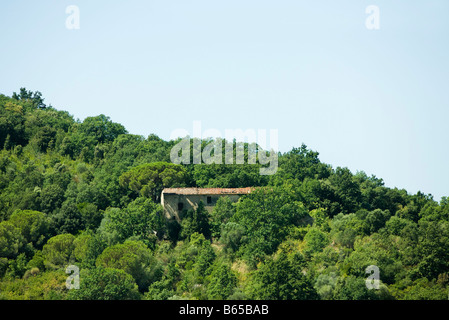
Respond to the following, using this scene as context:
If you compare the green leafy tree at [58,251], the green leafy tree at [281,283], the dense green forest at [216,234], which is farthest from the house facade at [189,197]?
the green leafy tree at [281,283]

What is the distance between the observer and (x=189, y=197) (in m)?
68.4

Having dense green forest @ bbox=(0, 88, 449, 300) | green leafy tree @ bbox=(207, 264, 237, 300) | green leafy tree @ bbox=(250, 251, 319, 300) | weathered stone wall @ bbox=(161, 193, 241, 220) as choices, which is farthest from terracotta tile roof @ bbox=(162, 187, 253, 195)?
green leafy tree @ bbox=(250, 251, 319, 300)

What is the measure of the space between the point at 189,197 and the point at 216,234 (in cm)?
449

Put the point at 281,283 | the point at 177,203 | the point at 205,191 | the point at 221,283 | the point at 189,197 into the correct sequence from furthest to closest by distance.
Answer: the point at 205,191 → the point at 189,197 → the point at 177,203 → the point at 221,283 → the point at 281,283

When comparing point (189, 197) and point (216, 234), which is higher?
point (189, 197)

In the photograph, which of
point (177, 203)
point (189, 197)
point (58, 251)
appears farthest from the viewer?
point (189, 197)

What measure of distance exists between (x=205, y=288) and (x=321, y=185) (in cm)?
1647

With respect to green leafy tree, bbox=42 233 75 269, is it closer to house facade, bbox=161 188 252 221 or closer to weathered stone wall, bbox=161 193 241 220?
weathered stone wall, bbox=161 193 241 220

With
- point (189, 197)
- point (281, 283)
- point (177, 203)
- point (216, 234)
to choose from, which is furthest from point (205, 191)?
point (281, 283)

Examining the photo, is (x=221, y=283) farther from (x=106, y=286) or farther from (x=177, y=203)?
(x=177, y=203)

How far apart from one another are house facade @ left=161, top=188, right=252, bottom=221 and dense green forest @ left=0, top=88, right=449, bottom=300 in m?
1.28

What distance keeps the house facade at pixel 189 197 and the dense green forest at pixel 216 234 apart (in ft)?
4.19

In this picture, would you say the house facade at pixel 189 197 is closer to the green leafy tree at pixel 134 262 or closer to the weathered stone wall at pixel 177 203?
the weathered stone wall at pixel 177 203
